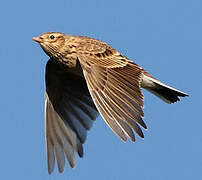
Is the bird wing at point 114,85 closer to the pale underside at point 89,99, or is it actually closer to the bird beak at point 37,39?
the pale underside at point 89,99

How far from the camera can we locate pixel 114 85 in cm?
915

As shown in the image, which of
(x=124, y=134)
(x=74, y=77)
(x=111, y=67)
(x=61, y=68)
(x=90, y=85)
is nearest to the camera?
(x=124, y=134)

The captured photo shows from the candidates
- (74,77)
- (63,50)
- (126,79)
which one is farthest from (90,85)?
(74,77)

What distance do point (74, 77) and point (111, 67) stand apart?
1538mm

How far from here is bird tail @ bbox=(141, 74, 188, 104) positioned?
33.6 ft

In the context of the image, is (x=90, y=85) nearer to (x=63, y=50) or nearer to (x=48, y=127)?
(x=63, y=50)

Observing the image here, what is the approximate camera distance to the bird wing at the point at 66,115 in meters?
10.9

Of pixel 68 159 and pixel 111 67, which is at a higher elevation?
pixel 111 67

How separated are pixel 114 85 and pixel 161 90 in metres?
1.56

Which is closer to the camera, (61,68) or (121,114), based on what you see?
(121,114)

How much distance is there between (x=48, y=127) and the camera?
10984mm

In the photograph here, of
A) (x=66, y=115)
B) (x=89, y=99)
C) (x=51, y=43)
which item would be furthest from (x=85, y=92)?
(x=51, y=43)

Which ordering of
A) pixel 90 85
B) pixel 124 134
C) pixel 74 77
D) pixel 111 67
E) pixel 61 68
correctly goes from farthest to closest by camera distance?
pixel 74 77, pixel 61 68, pixel 111 67, pixel 90 85, pixel 124 134

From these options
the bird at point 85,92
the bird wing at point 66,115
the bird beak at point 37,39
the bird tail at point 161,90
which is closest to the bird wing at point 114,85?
the bird at point 85,92
